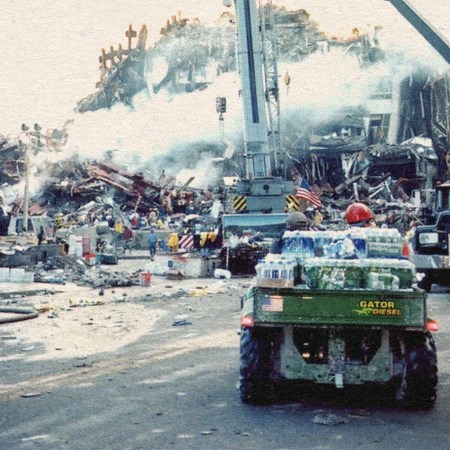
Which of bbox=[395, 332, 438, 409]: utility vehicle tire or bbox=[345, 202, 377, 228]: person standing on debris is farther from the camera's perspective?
bbox=[345, 202, 377, 228]: person standing on debris

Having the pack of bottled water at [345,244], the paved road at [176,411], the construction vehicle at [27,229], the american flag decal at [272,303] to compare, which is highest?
the construction vehicle at [27,229]

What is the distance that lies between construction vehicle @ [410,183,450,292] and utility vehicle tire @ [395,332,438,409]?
8828 millimetres

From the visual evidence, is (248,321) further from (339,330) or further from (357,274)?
(357,274)

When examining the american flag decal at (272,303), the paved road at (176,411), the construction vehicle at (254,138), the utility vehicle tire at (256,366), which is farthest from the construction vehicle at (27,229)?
the american flag decal at (272,303)

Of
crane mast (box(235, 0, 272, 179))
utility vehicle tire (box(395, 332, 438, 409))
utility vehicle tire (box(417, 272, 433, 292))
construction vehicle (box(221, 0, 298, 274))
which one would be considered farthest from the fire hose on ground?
crane mast (box(235, 0, 272, 179))

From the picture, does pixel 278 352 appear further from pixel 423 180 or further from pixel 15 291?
pixel 423 180

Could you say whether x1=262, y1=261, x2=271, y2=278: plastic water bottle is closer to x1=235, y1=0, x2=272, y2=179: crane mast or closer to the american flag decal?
the american flag decal

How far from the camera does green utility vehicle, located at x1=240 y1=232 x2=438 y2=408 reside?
226 inches

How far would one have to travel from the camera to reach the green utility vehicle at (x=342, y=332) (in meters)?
5.73

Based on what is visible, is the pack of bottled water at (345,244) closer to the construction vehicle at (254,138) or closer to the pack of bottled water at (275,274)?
the pack of bottled water at (275,274)

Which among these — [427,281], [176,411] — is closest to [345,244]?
[176,411]

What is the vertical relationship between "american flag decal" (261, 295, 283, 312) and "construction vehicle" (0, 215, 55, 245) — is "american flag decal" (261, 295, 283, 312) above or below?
below

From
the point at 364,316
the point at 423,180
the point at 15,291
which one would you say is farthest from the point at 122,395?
the point at 423,180

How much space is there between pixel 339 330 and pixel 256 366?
802mm
